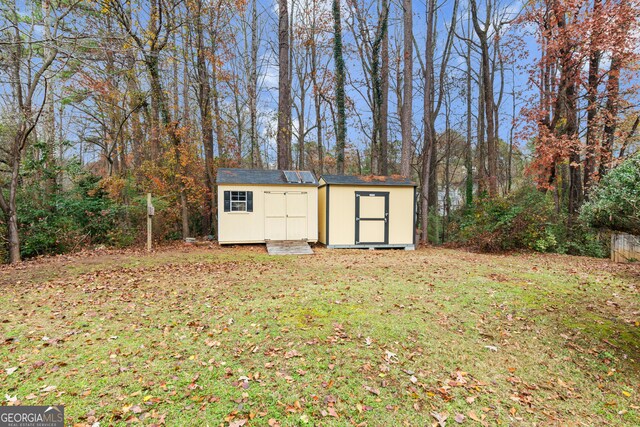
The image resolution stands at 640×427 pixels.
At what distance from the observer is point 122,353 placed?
308cm

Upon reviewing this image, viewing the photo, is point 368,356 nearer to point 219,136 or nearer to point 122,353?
point 122,353

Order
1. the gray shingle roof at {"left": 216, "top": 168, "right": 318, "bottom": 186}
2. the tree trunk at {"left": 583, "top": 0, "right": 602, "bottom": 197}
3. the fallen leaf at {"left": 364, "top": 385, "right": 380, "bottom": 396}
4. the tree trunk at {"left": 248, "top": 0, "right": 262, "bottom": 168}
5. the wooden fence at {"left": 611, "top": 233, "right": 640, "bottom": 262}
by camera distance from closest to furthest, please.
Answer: the fallen leaf at {"left": 364, "top": 385, "right": 380, "bottom": 396} → the wooden fence at {"left": 611, "top": 233, "right": 640, "bottom": 262} → the tree trunk at {"left": 583, "top": 0, "right": 602, "bottom": 197} → the gray shingle roof at {"left": 216, "top": 168, "right": 318, "bottom": 186} → the tree trunk at {"left": 248, "top": 0, "right": 262, "bottom": 168}

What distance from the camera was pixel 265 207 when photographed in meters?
10.1

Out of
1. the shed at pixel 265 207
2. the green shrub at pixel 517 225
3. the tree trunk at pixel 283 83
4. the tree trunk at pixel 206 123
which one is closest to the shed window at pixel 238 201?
the shed at pixel 265 207

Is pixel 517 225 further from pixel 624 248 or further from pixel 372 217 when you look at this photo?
pixel 372 217

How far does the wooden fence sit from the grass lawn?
3.63 m

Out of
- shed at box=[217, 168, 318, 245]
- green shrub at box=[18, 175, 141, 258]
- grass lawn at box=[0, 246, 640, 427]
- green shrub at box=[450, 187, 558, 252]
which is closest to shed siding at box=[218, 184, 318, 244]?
shed at box=[217, 168, 318, 245]

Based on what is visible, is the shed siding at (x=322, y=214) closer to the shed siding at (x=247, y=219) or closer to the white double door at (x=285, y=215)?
the shed siding at (x=247, y=219)

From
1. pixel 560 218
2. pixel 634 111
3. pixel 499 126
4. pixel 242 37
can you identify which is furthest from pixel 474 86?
pixel 242 37

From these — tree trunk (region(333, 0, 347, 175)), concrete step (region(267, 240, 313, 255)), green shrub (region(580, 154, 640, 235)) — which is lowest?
concrete step (region(267, 240, 313, 255))

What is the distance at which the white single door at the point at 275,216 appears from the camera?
10125 mm

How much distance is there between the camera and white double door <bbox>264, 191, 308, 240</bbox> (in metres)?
10.1

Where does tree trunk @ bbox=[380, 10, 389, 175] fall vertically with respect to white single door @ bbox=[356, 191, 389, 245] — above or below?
above

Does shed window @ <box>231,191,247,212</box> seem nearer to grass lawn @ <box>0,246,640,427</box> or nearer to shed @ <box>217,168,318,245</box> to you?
shed @ <box>217,168,318,245</box>
